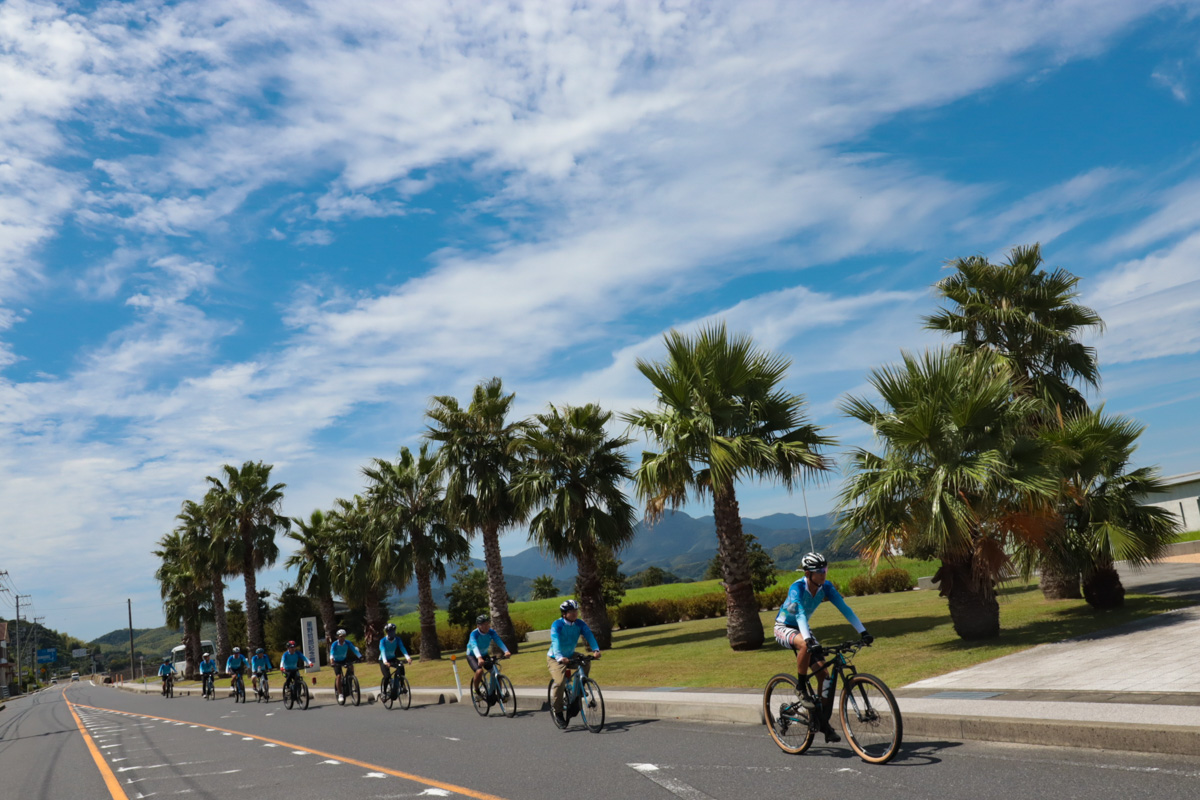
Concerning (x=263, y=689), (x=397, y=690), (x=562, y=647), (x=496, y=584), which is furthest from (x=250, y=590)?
(x=562, y=647)

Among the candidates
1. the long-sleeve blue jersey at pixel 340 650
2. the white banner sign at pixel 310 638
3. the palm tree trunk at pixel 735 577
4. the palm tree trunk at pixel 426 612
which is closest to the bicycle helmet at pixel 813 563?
the palm tree trunk at pixel 735 577

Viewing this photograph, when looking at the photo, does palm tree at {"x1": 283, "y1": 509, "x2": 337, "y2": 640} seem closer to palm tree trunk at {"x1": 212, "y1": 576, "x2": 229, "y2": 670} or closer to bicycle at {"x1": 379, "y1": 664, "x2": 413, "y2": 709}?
palm tree trunk at {"x1": 212, "y1": 576, "x2": 229, "y2": 670}

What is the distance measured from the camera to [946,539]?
14.0 metres

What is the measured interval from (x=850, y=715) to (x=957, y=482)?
699cm

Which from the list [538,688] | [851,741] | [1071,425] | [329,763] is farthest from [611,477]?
[851,741]

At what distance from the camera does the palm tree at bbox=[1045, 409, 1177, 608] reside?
15750 mm

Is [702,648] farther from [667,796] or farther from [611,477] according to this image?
[667,796]

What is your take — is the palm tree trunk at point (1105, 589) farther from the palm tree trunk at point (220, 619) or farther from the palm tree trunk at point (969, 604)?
the palm tree trunk at point (220, 619)

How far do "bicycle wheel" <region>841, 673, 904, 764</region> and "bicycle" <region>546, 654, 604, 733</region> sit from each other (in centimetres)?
459

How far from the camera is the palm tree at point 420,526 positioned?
3703cm

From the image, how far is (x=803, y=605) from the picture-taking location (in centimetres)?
823

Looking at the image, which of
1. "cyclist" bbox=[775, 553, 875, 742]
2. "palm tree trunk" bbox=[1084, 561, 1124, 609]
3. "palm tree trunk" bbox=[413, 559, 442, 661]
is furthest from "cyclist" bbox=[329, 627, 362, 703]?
"palm tree trunk" bbox=[1084, 561, 1124, 609]

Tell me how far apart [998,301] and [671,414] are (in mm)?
9123

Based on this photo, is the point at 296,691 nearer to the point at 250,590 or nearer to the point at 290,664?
the point at 290,664
